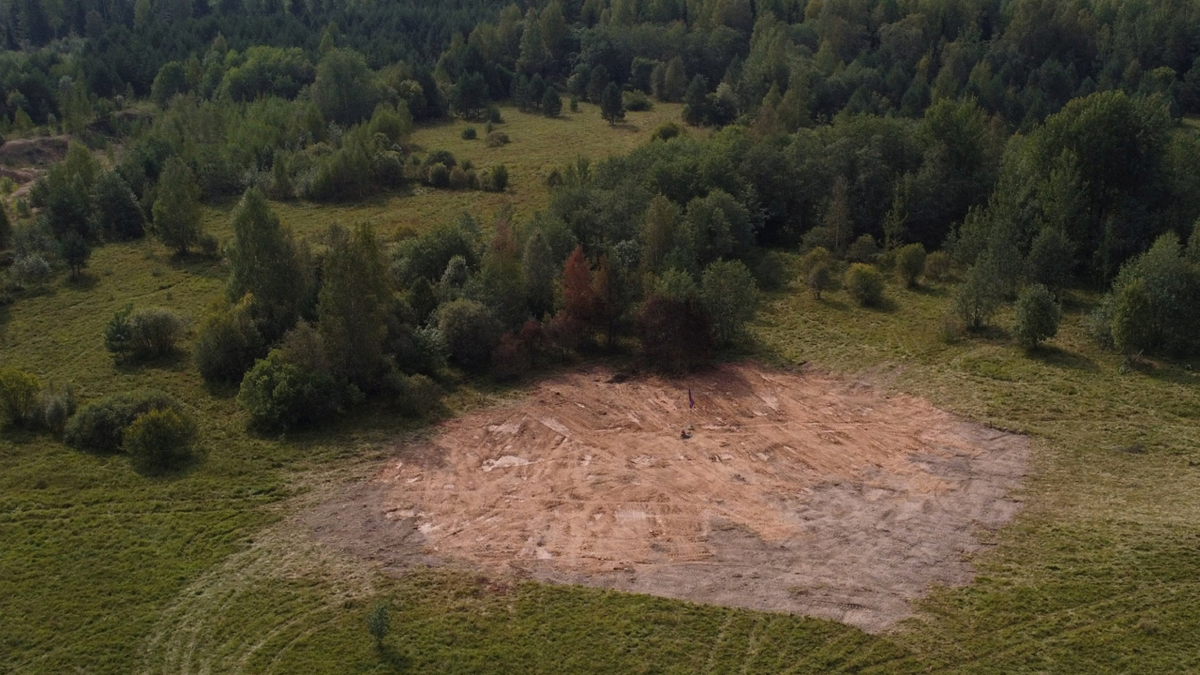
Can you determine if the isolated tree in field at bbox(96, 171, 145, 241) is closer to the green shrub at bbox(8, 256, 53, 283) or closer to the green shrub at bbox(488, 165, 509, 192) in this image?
the green shrub at bbox(8, 256, 53, 283)

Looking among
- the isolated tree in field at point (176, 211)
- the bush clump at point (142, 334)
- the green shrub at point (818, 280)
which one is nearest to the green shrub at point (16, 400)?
the bush clump at point (142, 334)

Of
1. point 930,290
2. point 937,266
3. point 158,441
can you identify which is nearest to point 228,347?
point 158,441

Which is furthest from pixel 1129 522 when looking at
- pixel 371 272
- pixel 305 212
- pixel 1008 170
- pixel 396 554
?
pixel 305 212

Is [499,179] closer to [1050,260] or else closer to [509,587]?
[1050,260]

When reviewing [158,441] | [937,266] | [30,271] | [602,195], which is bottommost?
[30,271]

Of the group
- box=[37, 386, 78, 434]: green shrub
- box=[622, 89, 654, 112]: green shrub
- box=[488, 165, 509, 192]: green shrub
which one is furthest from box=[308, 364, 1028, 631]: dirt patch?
box=[622, 89, 654, 112]: green shrub
